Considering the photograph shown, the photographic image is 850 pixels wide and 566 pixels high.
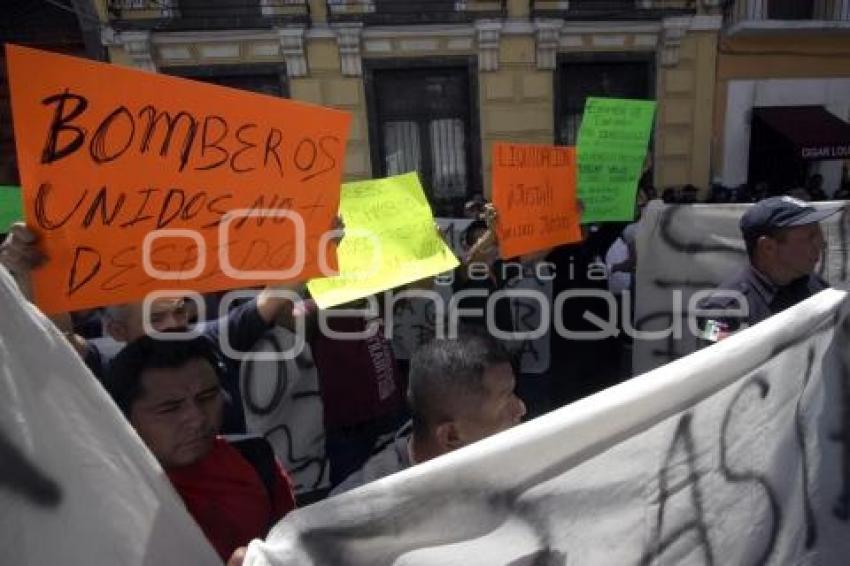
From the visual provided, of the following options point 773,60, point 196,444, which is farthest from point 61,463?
point 773,60

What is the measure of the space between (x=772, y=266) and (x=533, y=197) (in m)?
1.00

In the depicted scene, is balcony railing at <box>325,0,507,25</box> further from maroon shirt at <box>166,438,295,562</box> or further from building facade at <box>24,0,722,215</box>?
maroon shirt at <box>166,438,295,562</box>

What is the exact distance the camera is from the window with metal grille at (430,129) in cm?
945

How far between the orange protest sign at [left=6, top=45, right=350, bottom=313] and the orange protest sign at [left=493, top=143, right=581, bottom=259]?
3.57ft

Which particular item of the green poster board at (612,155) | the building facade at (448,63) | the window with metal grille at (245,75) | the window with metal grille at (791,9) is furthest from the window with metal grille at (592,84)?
the green poster board at (612,155)

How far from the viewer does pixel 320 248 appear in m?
1.51

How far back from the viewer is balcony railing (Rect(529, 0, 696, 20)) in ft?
30.4

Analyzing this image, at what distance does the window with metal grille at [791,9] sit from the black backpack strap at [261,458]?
11.9 meters

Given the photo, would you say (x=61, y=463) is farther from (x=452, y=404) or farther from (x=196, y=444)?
(x=452, y=404)

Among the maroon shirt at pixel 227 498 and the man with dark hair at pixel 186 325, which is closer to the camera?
the maroon shirt at pixel 227 498

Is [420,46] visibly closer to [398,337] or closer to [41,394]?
[398,337]

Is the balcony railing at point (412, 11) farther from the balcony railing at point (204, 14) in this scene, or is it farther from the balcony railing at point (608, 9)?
the balcony railing at point (608, 9)

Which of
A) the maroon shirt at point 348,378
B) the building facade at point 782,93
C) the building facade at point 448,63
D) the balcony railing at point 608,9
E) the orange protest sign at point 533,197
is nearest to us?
the maroon shirt at point 348,378

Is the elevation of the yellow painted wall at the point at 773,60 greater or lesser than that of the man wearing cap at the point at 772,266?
greater
